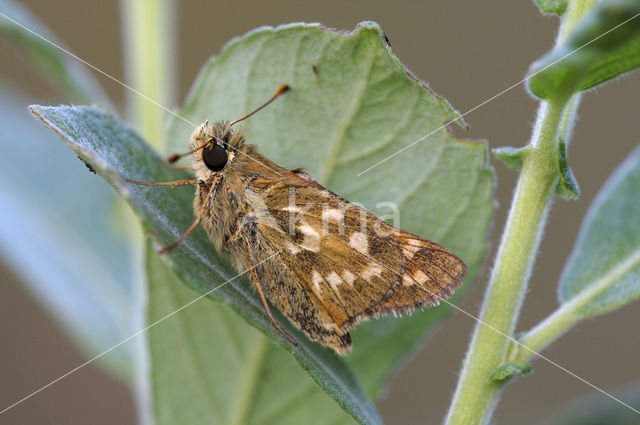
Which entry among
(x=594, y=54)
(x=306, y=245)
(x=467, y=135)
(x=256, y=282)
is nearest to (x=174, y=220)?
(x=256, y=282)

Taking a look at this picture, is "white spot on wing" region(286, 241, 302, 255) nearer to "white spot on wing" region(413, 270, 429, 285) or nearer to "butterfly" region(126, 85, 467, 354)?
"butterfly" region(126, 85, 467, 354)

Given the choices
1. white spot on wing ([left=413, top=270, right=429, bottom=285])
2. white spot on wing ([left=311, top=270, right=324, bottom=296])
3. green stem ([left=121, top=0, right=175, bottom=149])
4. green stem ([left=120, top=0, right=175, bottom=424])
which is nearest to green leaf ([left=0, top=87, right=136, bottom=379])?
green stem ([left=120, top=0, right=175, bottom=424])

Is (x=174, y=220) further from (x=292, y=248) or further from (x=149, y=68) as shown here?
(x=149, y=68)

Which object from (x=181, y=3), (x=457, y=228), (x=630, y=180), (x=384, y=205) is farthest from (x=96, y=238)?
(x=181, y=3)

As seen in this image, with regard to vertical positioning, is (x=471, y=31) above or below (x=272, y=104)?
above

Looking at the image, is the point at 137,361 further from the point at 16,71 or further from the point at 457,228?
the point at 16,71

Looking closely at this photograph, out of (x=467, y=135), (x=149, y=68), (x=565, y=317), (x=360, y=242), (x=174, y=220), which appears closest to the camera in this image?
(x=565, y=317)
